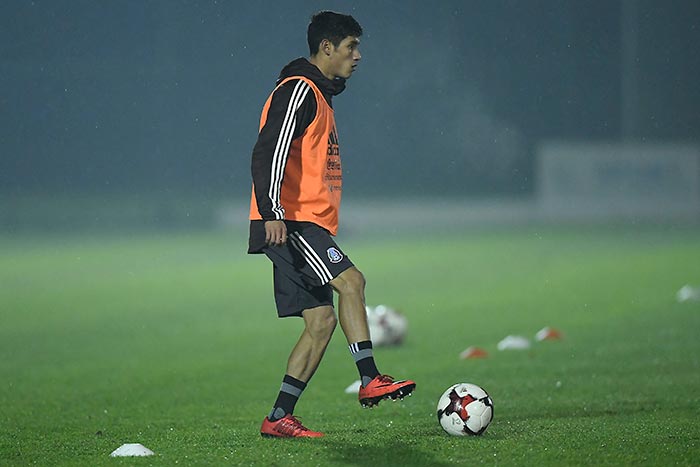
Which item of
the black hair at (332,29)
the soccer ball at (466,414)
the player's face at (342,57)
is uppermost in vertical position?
the black hair at (332,29)

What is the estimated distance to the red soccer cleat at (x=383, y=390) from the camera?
15.7 ft

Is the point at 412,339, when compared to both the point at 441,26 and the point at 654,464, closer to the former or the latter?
the point at 654,464

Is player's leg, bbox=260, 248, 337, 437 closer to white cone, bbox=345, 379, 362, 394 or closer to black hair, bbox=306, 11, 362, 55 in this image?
black hair, bbox=306, 11, 362, 55

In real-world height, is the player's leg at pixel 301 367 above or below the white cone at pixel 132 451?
above

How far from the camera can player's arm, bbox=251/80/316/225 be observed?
4.98 metres

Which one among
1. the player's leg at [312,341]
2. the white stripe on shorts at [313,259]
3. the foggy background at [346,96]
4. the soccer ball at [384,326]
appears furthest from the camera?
the foggy background at [346,96]

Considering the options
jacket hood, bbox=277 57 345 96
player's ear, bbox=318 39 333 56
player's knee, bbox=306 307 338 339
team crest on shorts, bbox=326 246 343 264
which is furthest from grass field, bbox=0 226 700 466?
player's ear, bbox=318 39 333 56

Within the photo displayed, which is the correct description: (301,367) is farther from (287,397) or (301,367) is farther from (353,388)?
(353,388)

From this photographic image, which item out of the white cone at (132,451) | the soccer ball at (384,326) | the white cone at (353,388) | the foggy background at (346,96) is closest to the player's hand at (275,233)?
the white cone at (132,451)

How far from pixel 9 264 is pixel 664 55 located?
35.0 ft

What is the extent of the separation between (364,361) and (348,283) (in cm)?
32

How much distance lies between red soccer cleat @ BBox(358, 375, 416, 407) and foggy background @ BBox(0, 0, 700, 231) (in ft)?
36.6

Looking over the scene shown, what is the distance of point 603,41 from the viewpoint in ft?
68.0

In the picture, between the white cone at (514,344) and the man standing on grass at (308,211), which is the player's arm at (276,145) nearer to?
the man standing on grass at (308,211)
